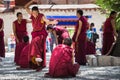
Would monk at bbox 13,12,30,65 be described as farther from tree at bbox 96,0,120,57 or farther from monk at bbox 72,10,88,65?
tree at bbox 96,0,120,57

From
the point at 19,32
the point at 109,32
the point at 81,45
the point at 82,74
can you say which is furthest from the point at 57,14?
the point at 82,74

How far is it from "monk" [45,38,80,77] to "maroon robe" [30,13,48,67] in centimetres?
150

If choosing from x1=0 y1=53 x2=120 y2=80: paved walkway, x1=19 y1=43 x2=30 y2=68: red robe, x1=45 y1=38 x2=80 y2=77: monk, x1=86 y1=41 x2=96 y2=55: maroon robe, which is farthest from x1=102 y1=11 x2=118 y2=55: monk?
x1=45 y1=38 x2=80 y2=77: monk

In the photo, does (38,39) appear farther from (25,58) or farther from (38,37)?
(25,58)

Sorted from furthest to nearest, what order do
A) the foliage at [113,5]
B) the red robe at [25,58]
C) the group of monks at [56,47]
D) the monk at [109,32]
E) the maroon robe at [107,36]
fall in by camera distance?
the maroon robe at [107,36], the monk at [109,32], the foliage at [113,5], the red robe at [25,58], the group of monks at [56,47]

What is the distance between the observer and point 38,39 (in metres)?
13.0

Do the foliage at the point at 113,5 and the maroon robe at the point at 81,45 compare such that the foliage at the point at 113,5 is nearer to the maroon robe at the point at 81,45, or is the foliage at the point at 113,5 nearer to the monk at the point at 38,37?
the maroon robe at the point at 81,45

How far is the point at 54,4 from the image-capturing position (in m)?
35.4

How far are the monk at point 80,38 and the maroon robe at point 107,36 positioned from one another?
100cm

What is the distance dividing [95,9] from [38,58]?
1937 centimetres

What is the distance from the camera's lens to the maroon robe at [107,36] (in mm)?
15414

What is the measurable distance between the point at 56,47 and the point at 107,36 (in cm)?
441

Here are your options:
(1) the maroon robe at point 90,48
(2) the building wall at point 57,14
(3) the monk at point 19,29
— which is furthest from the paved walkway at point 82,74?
(2) the building wall at point 57,14

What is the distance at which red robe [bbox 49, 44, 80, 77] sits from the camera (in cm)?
1142
